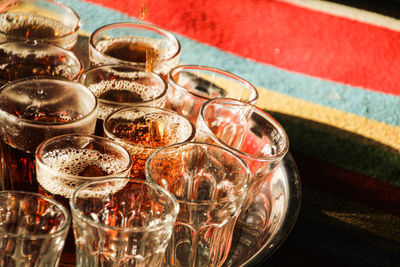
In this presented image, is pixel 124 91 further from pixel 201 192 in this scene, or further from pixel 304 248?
pixel 304 248

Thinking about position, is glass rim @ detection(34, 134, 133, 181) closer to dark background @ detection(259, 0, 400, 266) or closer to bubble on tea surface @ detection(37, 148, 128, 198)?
bubble on tea surface @ detection(37, 148, 128, 198)

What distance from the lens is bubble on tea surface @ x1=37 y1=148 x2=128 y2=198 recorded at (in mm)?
364

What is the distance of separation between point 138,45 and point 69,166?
27 cm

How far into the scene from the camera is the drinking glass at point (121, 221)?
12.7 inches

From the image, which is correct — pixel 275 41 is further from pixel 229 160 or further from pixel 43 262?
pixel 43 262

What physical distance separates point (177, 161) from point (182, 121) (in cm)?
A: 5

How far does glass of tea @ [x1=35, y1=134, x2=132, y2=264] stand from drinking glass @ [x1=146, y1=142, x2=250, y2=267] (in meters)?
0.03

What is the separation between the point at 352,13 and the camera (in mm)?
1082

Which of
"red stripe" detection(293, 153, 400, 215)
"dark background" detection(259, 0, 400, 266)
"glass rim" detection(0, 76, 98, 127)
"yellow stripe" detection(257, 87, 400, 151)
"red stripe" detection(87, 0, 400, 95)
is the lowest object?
"dark background" detection(259, 0, 400, 266)

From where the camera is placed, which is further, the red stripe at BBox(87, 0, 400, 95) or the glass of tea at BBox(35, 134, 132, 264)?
the red stripe at BBox(87, 0, 400, 95)

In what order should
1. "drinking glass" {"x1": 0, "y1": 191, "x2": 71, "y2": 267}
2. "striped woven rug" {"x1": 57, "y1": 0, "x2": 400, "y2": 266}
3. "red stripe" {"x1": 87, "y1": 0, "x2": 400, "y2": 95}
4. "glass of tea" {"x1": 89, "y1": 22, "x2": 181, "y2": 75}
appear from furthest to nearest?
"red stripe" {"x1": 87, "y1": 0, "x2": 400, "y2": 95} → "striped woven rug" {"x1": 57, "y1": 0, "x2": 400, "y2": 266} → "glass of tea" {"x1": 89, "y1": 22, "x2": 181, "y2": 75} → "drinking glass" {"x1": 0, "y1": 191, "x2": 71, "y2": 267}

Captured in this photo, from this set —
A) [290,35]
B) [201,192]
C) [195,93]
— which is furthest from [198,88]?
[290,35]

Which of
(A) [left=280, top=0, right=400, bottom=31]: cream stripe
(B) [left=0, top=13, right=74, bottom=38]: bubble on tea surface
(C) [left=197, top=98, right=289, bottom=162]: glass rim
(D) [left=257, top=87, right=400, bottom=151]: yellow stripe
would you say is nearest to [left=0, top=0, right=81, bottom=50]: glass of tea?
(B) [left=0, top=13, right=74, bottom=38]: bubble on tea surface

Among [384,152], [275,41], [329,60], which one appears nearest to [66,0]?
[275,41]
